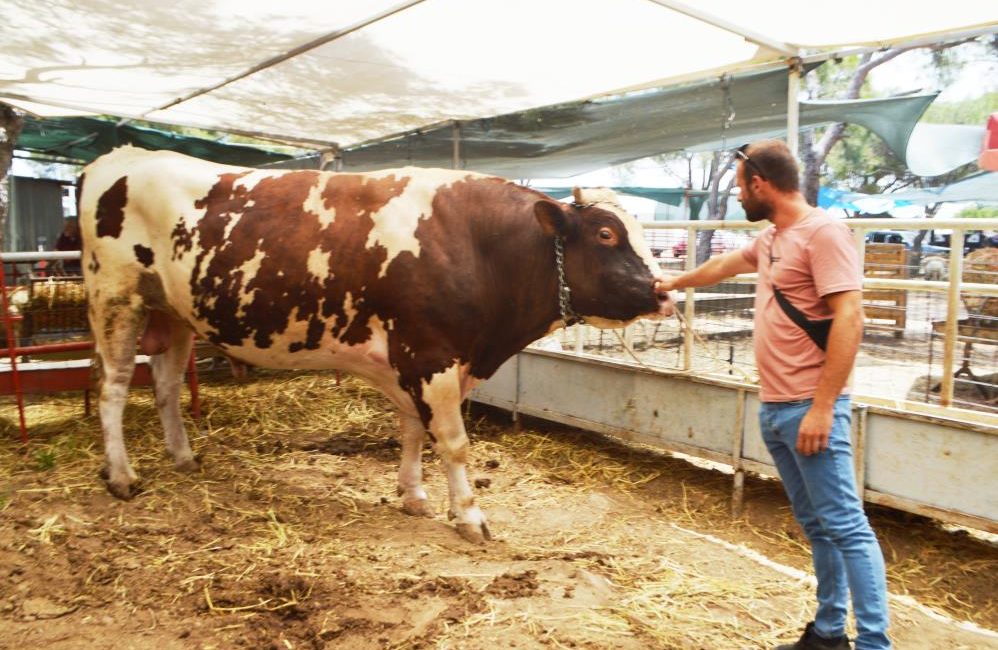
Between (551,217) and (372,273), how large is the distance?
1.03 m

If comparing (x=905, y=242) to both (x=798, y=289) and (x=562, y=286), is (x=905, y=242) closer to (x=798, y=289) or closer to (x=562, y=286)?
(x=562, y=286)

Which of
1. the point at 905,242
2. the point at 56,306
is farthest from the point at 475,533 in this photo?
the point at 905,242

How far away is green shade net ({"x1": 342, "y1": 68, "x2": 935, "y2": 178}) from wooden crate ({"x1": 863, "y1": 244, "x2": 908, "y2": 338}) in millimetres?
Answer: 1053

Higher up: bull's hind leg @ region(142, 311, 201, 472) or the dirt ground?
bull's hind leg @ region(142, 311, 201, 472)

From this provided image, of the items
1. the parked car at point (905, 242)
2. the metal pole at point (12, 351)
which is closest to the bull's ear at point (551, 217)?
the metal pole at point (12, 351)

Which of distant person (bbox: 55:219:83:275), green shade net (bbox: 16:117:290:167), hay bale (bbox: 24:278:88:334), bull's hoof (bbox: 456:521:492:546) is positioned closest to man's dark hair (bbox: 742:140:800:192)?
bull's hoof (bbox: 456:521:492:546)

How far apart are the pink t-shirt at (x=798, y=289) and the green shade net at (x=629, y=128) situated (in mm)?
2968

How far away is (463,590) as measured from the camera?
3.01 metres

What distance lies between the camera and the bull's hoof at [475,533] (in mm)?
3785

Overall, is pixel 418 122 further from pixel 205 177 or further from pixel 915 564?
pixel 915 564

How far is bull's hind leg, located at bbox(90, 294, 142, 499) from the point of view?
427 cm

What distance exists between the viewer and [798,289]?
7.97 ft

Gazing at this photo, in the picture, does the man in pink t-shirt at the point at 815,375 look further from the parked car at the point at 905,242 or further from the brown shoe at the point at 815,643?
the parked car at the point at 905,242

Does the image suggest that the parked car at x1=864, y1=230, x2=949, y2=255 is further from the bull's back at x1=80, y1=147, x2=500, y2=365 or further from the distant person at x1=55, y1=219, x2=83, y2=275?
the distant person at x1=55, y1=219, x2=83, y2=275
